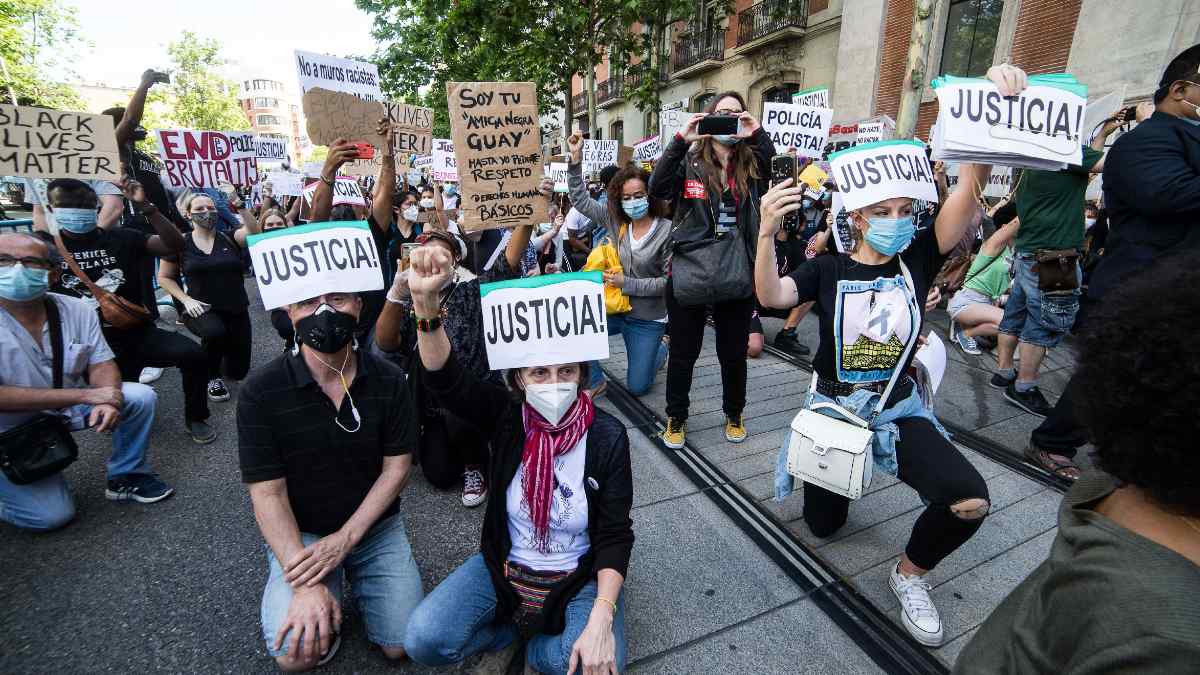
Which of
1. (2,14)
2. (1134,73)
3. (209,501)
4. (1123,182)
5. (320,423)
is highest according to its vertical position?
(2,14)

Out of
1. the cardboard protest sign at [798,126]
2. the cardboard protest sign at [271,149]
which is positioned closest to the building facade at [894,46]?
the cardboard protest sign at [798,126]

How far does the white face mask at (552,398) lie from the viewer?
1.98 m

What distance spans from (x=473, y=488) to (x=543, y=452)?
155 centimetres

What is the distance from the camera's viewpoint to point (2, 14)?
736 inches

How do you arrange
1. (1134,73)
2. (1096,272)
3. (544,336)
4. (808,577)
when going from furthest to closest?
(1134,73)
(1096,272)
(808,577)
(544,336)

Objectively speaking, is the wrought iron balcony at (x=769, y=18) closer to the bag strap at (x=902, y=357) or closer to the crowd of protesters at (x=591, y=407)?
the crowd of protesters at (x=591, y=407)

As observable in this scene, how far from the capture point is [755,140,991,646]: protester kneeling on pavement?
2.26 m

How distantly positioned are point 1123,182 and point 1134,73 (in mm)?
9824

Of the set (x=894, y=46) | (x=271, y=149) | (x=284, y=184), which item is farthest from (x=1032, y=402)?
(x=271, y=149)

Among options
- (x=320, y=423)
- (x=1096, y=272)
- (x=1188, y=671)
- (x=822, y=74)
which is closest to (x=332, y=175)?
(x=320, y=423)

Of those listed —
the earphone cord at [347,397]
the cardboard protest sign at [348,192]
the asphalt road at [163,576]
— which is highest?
the cardboard protest sign at [348,192]

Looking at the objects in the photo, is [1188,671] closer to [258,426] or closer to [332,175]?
[258,426]

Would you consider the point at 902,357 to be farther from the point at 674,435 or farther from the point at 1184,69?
the point at 1184,69

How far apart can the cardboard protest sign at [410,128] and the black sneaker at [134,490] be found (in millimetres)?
3188
